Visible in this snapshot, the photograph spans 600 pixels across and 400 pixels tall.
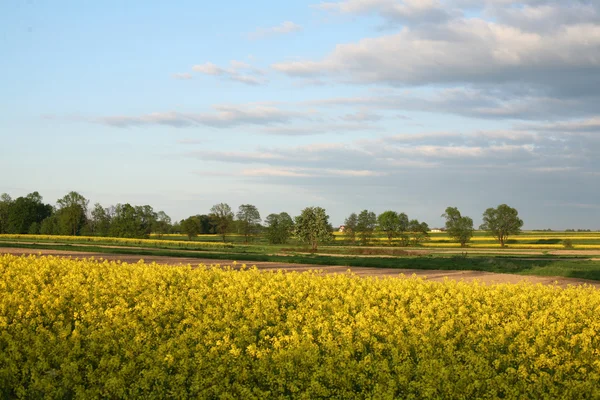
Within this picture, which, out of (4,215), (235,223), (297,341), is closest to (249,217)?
(235,223)

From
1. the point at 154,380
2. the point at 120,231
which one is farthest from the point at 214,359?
the point at 120,231

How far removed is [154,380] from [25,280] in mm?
9173

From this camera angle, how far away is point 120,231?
96062 millimetres

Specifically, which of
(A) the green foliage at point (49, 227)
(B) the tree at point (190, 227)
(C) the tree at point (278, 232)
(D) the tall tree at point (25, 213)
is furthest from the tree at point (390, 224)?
(D) the tall tree at point (25, 213)

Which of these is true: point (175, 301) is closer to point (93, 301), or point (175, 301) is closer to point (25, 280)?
point (93, 301)

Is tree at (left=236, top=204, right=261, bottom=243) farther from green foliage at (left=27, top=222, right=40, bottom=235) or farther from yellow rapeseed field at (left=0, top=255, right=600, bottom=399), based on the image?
yellow rapeseed field at (left=0, top=255, right=600, bottom=399)

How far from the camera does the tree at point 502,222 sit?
359 feet

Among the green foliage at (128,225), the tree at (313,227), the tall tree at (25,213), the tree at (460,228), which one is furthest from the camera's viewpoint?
the tall tree at (25,213)

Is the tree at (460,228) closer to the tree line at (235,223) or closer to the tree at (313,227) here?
the tree line at (235,223)

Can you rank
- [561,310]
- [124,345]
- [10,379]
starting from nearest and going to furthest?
1. [10,379]
2. [124,345]
3. [561,310]

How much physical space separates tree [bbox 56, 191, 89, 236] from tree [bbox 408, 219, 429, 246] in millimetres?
61433

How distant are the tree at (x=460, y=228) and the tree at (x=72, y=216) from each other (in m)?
68.7

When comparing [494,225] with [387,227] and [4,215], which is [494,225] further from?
[4,215]

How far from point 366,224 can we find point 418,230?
9.78m
